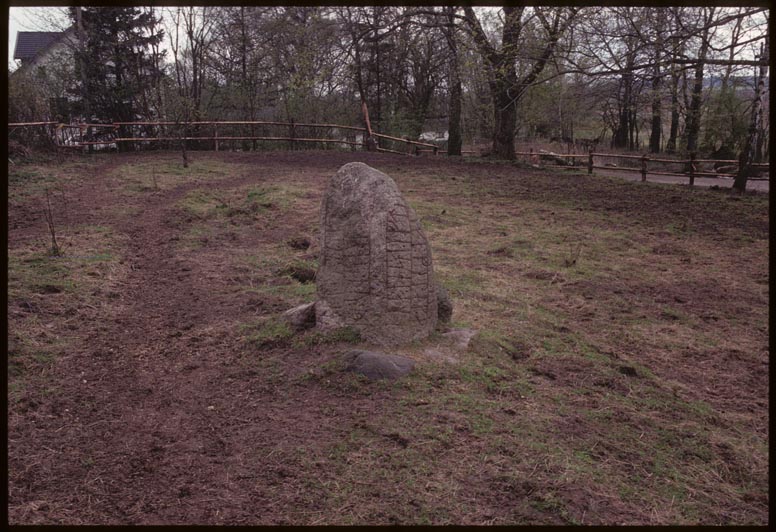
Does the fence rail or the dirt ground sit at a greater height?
the fence rail

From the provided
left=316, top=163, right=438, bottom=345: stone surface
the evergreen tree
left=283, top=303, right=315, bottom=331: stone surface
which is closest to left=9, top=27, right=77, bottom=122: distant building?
the evergreen tree

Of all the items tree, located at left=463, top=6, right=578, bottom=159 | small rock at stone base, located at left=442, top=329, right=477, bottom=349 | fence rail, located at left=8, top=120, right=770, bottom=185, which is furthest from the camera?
fence rail, located at left=8, top=120, right=770, bottom=185

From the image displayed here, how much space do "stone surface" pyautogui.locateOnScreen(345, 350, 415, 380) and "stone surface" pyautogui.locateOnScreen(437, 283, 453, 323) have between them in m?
0.87

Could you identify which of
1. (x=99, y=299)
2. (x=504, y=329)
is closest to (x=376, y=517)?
(x=504, y=329)

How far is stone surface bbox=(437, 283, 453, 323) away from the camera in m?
5.57

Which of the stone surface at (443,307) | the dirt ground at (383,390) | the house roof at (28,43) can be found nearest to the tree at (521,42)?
the dirt ground at (383,390)

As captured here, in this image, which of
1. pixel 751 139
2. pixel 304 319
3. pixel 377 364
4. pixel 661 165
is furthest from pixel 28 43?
pixel 377 364

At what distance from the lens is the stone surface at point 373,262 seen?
16.5 ft

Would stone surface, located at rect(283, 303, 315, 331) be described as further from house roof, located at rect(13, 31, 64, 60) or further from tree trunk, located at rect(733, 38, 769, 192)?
house roof, located at rect(13, 31, 64, 60)

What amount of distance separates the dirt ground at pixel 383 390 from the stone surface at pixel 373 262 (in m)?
0.24

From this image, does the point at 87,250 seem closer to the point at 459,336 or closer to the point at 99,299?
the point at 99,299

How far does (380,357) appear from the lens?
187 inches

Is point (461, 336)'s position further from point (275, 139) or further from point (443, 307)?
point (275, 139)

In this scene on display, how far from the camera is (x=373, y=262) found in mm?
5012
